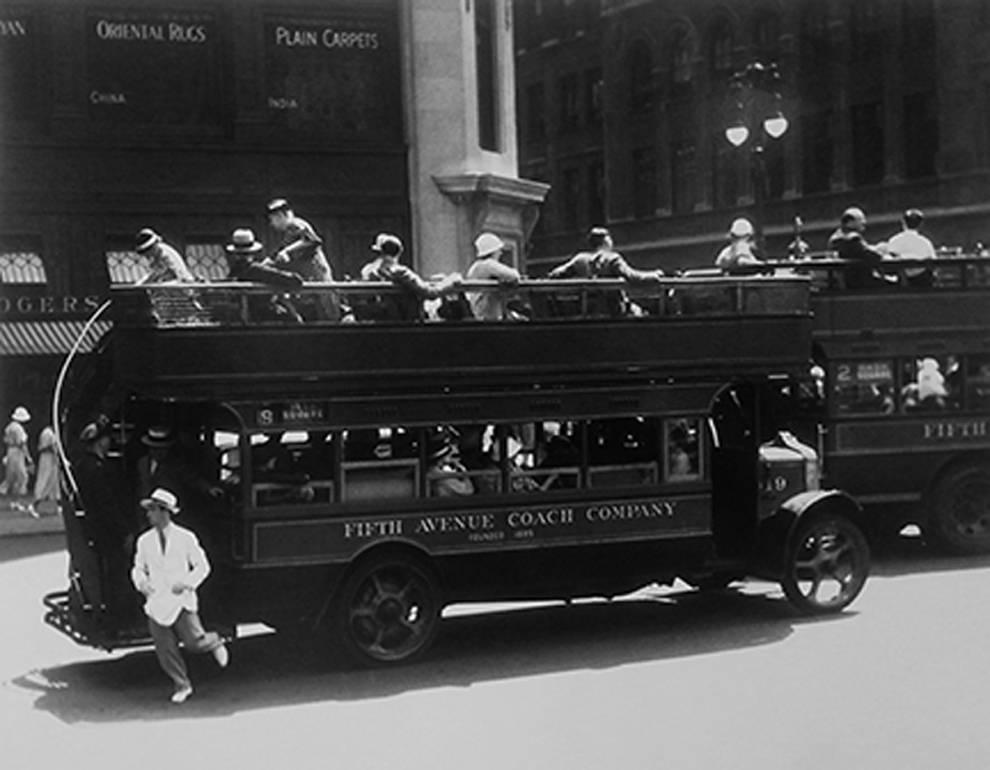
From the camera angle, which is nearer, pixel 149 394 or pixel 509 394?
pixel 149 394

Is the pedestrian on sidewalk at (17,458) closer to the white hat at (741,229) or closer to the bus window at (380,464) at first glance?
the white hat at (741,229)

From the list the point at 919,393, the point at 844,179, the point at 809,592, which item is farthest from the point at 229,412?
the point at 844,179

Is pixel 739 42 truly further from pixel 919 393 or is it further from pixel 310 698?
pixel 310 698

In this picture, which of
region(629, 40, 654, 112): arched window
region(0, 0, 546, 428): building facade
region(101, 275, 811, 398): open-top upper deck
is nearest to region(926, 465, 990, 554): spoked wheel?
region(101, 275, 811, 398): open-top upper deck

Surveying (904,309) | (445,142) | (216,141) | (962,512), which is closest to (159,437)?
(904,309)

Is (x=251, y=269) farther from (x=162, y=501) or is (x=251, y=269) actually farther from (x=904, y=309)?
(x=904, y=309)

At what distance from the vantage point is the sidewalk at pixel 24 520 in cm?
2372

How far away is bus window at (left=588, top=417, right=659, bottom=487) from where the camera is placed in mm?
13039

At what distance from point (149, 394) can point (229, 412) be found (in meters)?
0.57

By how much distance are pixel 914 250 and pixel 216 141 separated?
41.6 feet

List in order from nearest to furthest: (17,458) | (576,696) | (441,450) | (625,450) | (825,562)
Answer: (576,696) < (441,450) < (625,450) < (825,562) < (17,458)

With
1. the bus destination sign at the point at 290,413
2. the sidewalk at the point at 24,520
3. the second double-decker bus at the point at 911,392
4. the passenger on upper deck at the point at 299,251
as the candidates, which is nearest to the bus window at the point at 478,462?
the bus destination sign at the point at 290,413

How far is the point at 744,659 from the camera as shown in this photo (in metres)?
12.0

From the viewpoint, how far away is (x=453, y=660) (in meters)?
12.4
